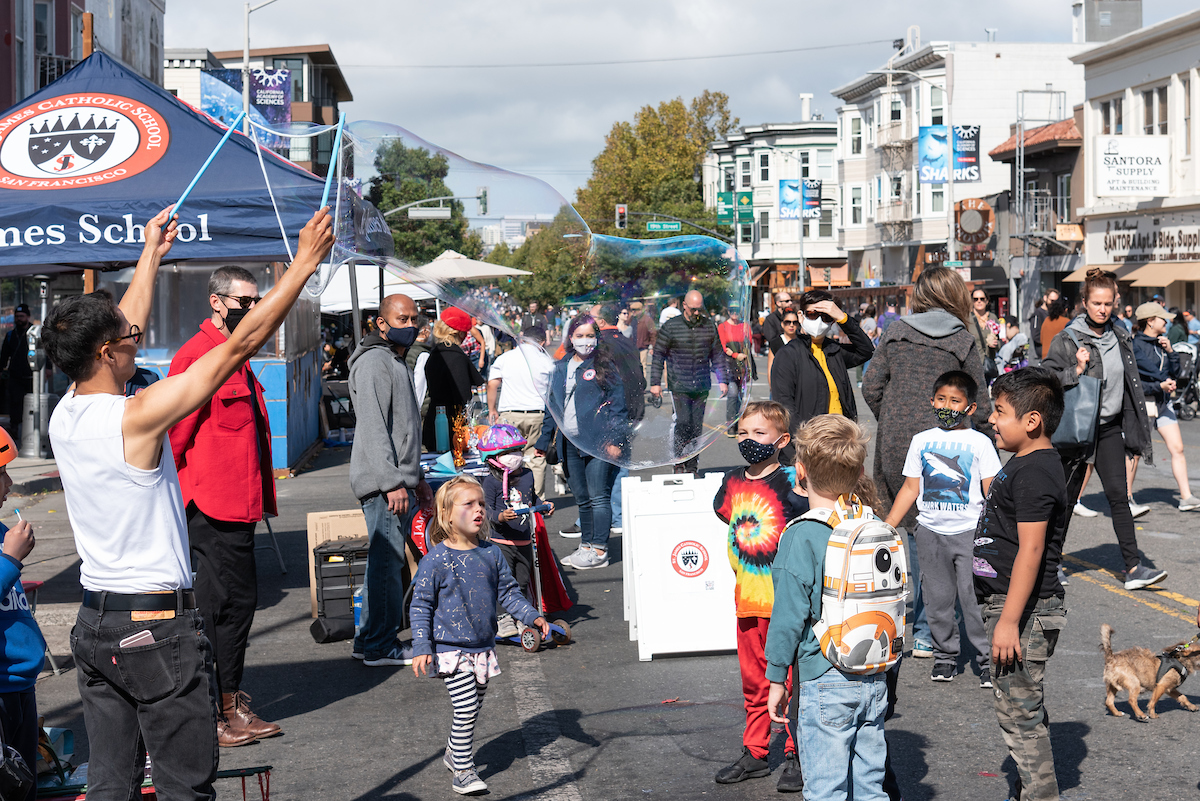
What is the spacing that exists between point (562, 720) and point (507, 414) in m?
5.82

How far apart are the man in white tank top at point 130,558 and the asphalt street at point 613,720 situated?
1.51 m


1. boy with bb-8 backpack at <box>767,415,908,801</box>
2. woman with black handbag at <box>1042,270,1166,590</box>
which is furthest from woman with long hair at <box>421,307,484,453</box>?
boy with bb-8 backpack at <box>767,415,908,801</box>

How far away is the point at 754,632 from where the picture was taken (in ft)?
15.3

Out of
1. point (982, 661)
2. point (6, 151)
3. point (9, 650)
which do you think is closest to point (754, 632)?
point (982, 661)

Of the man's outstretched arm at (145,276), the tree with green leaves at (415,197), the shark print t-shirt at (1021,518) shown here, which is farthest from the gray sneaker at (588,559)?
the man's outstretched arm at (145,276)

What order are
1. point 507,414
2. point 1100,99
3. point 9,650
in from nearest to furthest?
point 9,650 → point 507,414 → point 1100,99

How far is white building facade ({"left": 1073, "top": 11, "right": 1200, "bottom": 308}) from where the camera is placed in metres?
32.0

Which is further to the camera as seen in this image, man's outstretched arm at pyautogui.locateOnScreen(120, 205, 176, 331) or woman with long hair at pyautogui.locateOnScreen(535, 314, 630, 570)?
woman with long hair at pyautogui.locateOnScreen(535, 314, 630, 570)

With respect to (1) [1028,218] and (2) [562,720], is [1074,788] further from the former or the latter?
(1) [1028,218]

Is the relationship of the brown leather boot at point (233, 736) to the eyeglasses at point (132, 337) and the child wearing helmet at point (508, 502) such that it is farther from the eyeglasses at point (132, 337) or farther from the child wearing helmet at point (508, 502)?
the eyeglasses at point (132, 337)

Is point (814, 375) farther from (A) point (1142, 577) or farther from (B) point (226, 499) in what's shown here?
(B) point (226, 499)

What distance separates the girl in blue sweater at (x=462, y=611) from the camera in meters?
4.68

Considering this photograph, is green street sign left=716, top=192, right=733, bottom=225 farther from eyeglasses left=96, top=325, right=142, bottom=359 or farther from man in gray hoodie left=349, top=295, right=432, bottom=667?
eyeglasses left=96, top=325, right=142, bottom=359

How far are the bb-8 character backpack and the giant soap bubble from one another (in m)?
3.63
